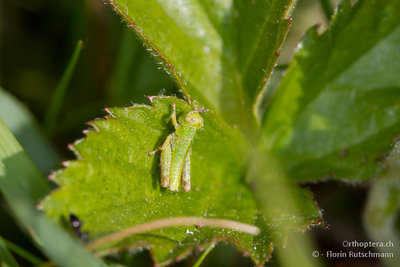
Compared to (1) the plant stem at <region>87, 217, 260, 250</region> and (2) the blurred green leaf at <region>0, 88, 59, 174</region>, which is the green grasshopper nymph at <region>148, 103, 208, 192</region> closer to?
(1) the plant stem at <region>87, 217, 260, 250</region>

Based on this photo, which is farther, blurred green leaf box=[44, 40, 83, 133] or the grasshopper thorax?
blurred green leaf box=[44, 40, 83, 133]

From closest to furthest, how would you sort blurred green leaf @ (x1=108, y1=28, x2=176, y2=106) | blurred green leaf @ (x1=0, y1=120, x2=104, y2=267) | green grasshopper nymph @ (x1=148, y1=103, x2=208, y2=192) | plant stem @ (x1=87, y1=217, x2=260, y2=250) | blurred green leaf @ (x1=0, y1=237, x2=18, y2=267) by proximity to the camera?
blurred green leaf @ (x1=0, y1=120, x2=104, y2=267)
plant stem @ (x1=87, y1=217, x2=260, y2=250)
blurred green leaf @ (x1=0, y1=237, x2=18, y2=267)
green grasshopper nymph @ (x1=148, y1=103, x2=208, y2=192)
blurred green leaf @ (x1=108, y1=28, x2=176, y2=106)

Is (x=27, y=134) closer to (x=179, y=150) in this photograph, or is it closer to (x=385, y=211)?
(x=179, y=150)

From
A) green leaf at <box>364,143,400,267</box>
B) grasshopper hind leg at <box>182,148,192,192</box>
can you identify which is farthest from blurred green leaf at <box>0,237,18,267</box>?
green leaf at <box>364,143,400,267</box>

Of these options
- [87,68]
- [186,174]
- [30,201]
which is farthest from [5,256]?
[87,68]

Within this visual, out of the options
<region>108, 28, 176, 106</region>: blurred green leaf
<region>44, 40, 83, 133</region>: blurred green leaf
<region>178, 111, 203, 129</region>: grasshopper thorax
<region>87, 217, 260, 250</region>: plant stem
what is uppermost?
<region>108, 28, 176, 106</region>: blurred green leaf

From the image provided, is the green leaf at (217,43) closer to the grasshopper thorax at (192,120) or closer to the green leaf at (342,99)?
the grasshopper thorax at (192,120)
